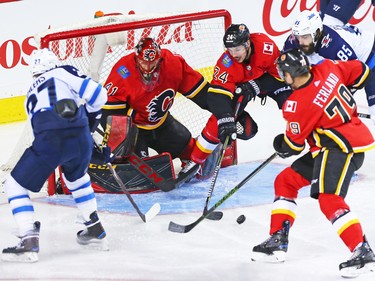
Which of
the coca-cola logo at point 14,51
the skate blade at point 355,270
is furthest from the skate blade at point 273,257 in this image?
the coca-cola logo at point 14,51

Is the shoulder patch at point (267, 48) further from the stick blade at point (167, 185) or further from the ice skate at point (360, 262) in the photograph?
the ice skate at point (360, 262)

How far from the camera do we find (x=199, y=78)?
5887 mm

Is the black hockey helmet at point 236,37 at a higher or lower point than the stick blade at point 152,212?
higher

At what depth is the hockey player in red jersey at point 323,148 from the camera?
4.37 meters

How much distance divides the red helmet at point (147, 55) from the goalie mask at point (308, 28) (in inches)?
28.1

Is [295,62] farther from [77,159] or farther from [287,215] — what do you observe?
[77,159]

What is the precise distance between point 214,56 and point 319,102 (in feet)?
7.69

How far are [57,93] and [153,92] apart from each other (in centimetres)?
117

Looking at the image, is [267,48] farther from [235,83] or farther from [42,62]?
[42,62]

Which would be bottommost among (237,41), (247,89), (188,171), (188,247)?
(188,171)

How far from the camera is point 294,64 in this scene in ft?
14.5

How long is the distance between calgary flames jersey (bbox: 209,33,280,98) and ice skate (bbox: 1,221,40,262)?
1399 mm

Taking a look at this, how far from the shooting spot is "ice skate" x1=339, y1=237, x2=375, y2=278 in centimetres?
433

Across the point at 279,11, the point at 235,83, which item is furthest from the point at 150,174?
the point at 279,11
